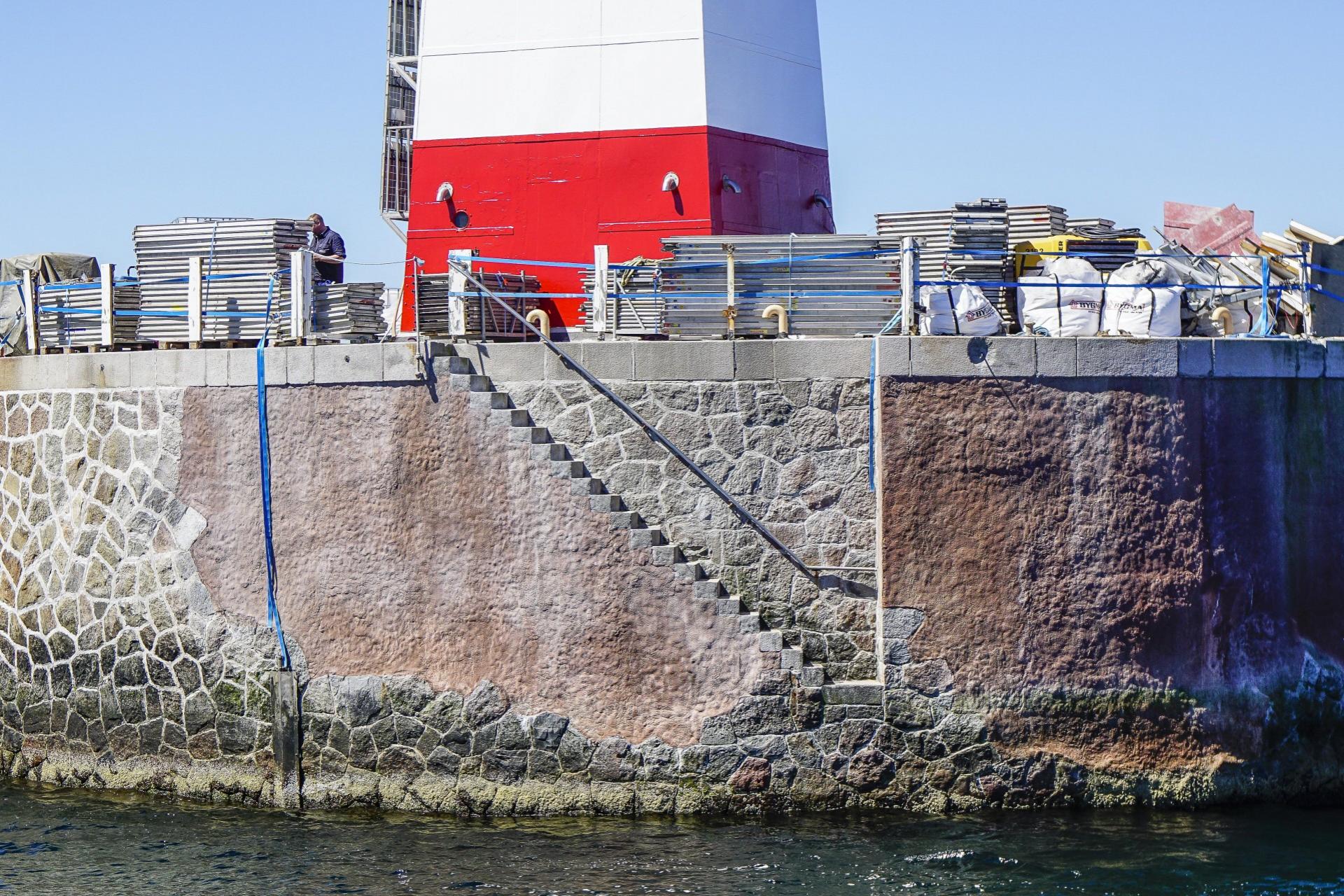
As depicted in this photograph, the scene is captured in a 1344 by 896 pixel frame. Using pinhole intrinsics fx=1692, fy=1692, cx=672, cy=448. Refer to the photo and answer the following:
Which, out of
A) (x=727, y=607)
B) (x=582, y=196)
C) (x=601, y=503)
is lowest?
(x=727, y=607)

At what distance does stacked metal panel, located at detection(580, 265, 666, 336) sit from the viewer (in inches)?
563

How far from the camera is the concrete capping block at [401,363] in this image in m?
13.6

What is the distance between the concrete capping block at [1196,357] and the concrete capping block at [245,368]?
290 inches

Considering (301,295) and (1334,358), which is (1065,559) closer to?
(1334,358)

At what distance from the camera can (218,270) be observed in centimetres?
1565

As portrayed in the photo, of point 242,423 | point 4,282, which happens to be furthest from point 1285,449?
point 4,282

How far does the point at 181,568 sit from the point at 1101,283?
8.08 m

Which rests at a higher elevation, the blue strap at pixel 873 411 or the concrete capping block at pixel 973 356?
the concrete capping block at pixel 973 356

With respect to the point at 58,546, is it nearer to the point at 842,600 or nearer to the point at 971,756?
the point at 842,600

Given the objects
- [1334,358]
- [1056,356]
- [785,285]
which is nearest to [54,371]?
[785,285]

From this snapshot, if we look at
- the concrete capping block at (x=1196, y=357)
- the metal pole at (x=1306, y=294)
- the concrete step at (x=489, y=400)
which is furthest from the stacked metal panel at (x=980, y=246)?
the concrete step at (x=489, y=400)

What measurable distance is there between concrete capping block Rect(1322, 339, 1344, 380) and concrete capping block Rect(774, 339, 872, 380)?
3.92 metres

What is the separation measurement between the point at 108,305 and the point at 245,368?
1.99 metres

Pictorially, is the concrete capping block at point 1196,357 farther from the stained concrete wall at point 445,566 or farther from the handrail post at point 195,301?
the handrail post at point 195,301
